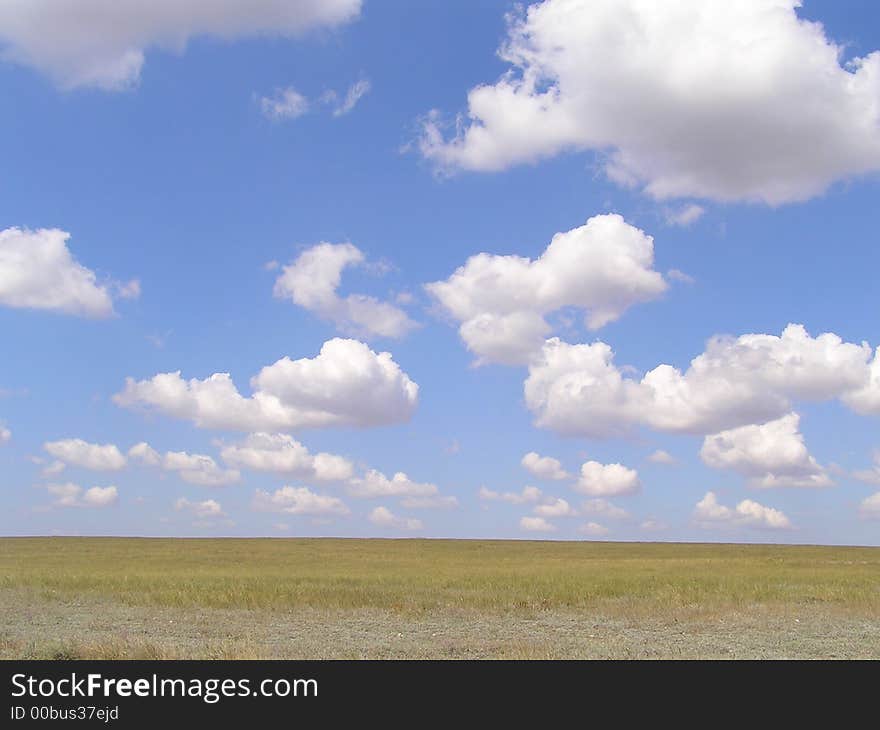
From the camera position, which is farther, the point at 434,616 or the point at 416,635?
the point at 434,616

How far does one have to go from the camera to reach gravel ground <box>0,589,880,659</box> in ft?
54.9

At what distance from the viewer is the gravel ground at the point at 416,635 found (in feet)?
54.9

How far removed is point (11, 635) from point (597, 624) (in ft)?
49.6

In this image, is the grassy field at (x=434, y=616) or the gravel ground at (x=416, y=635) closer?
the gravel ground at (x=416, y=635)

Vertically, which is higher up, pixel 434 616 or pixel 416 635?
pixel 416 635

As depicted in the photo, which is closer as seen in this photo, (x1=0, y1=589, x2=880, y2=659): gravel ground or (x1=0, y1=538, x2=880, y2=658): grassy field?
(x1=0, y1=589, x2=880, y2=659): gravel ground

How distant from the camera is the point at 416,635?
20422mm
